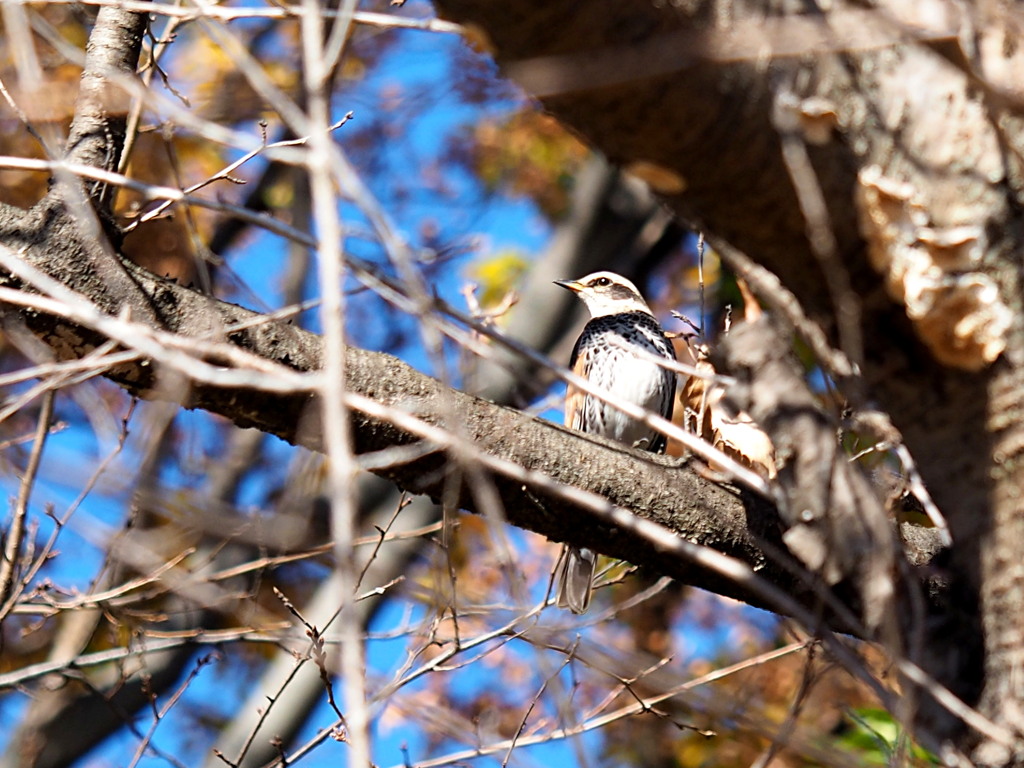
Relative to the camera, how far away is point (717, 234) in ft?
5.49

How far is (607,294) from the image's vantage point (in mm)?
6395

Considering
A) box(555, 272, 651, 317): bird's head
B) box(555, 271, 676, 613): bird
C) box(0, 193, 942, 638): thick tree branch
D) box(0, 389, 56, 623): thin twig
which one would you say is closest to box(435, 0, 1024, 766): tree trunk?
box(0, 193, 942, 638): thick tree branch

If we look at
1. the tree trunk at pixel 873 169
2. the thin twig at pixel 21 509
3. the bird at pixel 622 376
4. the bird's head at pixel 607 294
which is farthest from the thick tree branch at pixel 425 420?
the bird's head at pixel 607 294

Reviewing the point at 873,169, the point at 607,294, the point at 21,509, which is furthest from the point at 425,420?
the point at 607,294

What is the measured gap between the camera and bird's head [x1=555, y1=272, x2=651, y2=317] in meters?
6.35

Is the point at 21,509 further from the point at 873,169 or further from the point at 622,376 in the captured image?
the point at 622,376

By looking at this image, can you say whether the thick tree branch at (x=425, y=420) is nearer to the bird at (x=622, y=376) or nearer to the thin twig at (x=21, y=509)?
the thin twig at (x=21, y=509)

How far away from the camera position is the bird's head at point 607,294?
250 inches

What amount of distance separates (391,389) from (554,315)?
194 inches

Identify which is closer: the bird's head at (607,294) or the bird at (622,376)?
the bird at (622,376)

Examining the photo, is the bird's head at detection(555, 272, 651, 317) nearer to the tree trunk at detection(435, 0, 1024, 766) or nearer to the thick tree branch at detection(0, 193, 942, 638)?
the thick tree branch at detection(0, 193, 942, 638)

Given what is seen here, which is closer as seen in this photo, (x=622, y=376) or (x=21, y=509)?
(x=21, y=509)

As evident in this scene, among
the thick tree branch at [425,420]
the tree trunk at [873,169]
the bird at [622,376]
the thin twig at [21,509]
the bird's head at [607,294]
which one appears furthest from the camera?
the bird's head at [607,294]

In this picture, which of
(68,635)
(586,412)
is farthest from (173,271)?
(586,412)
